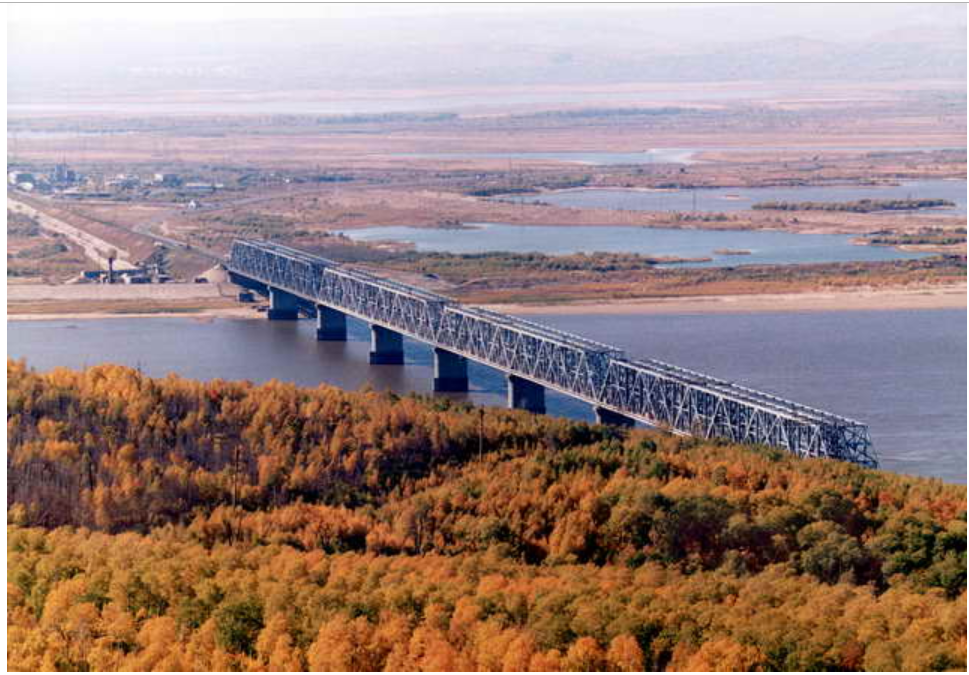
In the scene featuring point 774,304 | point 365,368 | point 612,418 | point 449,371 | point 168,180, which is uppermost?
point 168,180

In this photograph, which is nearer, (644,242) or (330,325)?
(330,325)

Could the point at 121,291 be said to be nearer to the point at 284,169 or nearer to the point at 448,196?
the point at 448,196

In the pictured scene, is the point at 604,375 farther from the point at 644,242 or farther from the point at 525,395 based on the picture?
the point at 644,242

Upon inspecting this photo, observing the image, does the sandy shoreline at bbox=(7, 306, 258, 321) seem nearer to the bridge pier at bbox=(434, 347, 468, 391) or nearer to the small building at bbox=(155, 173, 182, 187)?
the bridge pier at bbox=(434, 347, 468, 391)

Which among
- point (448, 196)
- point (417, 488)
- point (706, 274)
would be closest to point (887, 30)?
point (448, 196)

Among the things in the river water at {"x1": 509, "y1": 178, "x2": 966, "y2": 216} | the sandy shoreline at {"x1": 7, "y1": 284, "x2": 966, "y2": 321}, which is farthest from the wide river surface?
the river water at {"x1": 509, "y1": 178, "x2": 966, "y2": 216}

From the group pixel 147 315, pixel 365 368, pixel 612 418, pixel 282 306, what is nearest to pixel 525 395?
pixel 612 418

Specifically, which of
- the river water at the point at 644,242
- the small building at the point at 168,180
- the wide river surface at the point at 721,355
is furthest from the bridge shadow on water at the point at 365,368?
the small building at the point at 168,180

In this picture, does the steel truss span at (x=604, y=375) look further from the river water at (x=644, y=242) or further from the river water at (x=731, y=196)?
the river water at (x=731, y=196)
